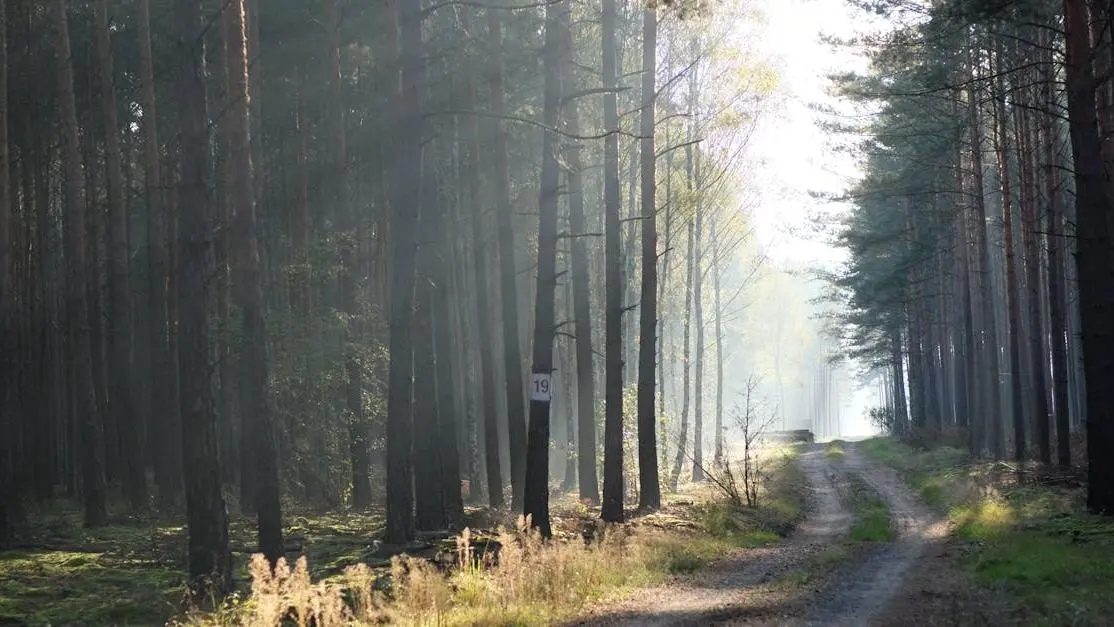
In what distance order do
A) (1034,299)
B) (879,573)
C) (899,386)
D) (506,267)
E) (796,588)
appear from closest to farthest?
(796,588), (879,573), (506,267), (1034,299), (899,386)

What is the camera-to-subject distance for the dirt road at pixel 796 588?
35.8 ft

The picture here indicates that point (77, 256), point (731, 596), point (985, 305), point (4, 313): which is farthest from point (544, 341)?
point (985, 305)

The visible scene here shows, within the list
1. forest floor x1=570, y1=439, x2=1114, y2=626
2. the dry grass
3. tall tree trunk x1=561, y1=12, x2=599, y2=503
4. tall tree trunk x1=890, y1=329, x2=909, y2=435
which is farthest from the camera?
tall tree trunk x1=890, y1=329, x2=909, y2=435

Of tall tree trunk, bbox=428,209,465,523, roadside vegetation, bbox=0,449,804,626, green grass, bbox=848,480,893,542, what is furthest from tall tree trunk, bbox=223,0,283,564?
green grass, bbox=848,480,893,542

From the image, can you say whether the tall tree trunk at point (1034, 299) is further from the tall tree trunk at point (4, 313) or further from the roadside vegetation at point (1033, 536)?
the tall tree trunk at point (4, 313)

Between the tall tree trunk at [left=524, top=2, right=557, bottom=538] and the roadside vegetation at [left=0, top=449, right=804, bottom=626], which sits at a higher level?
the tall tree trunk at [left=524, top=2, right=557, bottom=538]

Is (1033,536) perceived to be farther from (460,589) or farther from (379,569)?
(379,569)

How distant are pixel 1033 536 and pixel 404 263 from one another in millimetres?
10256

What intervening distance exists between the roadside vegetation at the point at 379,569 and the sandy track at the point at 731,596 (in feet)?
1.43

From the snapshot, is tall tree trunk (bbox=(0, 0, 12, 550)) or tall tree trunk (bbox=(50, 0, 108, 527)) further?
tall tree trunk (bbox=(50, 0, 108, 527))

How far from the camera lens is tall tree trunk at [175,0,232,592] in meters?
14.4

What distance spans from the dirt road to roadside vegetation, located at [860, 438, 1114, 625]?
1.00 meters

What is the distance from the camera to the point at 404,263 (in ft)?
53.9

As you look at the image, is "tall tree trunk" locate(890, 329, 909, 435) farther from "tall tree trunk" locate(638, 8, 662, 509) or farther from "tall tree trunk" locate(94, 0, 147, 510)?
"tall tree trunk" locate(94, 0, 147, 510)
